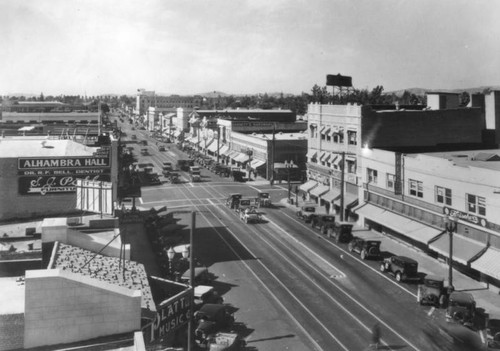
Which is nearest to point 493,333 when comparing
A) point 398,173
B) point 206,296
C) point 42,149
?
point 206,296

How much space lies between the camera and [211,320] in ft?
87.7

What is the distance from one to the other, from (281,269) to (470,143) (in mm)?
33632

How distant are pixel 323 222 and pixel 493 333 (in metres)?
26.0

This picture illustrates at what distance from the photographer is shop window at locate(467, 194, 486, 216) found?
3581 centimetres

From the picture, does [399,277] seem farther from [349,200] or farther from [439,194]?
[349,200]

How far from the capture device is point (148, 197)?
70.8 metres

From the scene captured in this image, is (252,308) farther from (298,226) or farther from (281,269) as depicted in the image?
(298,226)

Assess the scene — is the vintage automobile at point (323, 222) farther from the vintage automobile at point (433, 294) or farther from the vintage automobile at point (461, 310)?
the vintage automobile at point (461, 310)

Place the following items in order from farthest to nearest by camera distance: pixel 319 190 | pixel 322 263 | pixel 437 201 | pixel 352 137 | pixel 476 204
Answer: pixel 319 190 → pixel 352 137 → pixel 437 201 → pixel 322 263 → pixel 476 204

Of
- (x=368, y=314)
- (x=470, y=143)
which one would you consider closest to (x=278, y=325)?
(x=368, y=314)

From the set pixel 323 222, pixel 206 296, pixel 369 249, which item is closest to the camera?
pixel 206 296

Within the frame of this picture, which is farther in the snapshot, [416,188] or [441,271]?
[416,188]

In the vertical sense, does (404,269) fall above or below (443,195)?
below

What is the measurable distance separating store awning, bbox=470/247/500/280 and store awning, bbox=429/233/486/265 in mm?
611
